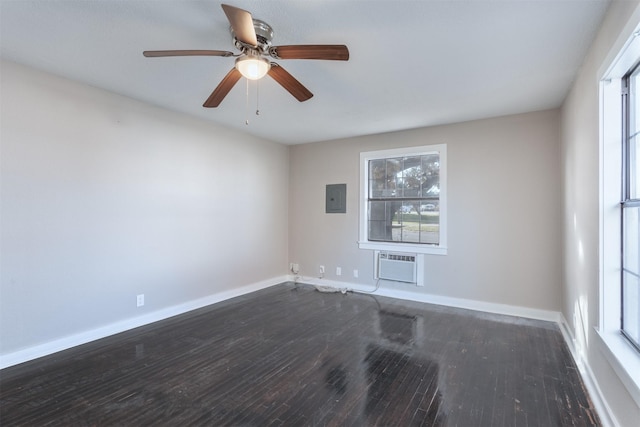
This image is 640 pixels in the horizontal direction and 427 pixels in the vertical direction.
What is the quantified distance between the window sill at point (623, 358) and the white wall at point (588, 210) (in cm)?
8

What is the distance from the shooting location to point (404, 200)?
4723 millimetres

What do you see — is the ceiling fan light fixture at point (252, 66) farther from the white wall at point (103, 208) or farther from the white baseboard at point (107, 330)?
the white baseboard at point (107, 330)

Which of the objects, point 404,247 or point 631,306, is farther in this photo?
point 404,247

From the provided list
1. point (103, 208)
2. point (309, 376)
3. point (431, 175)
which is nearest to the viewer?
point (309, 376)

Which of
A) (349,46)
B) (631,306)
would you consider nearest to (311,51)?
(349,46)

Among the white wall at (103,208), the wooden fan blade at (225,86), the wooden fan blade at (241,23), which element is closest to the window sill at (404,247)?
the white wall at (103,208)

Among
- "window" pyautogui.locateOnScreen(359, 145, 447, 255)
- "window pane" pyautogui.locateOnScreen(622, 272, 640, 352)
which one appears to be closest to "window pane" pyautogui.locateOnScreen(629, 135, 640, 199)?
"window pane" pyautogui.locateOnScreen(622, 272, 640, 352)

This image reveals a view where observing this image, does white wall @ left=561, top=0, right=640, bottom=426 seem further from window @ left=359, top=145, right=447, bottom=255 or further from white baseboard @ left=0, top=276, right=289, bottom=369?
white baseboard @ left=0, top=276, right=289, bottom=369

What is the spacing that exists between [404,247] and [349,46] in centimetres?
306

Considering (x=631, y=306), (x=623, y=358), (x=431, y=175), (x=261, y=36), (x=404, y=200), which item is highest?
(x=261, y=36)

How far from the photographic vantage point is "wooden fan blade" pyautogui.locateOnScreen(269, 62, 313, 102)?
2155 millimetres

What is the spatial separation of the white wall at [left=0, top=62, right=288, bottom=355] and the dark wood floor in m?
0.43

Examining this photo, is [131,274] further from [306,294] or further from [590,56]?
A: [590,56]

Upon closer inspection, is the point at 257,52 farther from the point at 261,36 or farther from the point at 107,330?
the point at 107,330
